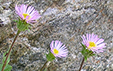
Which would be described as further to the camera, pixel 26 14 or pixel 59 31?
pixel 59 31

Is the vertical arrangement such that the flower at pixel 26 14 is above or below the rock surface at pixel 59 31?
above

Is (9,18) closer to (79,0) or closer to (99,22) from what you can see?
(79,0)

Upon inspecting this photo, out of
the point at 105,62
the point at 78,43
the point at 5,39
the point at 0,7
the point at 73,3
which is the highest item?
the point at 0,7

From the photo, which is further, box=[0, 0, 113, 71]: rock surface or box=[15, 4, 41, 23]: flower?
box=[0, 0, 113, 71]: rock surface

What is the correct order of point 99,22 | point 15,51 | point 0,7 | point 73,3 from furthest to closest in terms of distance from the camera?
1. point 99,22
2. point 73,3
3. point 15,51
4. point 0,7

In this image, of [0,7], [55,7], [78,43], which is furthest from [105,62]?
[0,7]

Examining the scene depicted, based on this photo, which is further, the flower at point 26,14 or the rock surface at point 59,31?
the rock surface at point 59,31

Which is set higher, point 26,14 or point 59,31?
point 26,14

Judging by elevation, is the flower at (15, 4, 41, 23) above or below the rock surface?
above
